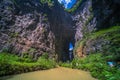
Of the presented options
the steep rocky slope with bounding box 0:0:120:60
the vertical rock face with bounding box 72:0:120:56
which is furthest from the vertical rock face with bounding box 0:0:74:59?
the vertical rock face with bounding box 72:0:120:56

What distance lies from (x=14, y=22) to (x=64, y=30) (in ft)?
49.2

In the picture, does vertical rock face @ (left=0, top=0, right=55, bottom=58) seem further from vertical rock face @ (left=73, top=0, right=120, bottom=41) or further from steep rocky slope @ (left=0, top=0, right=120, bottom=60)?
vertical rock face @ (left=73, top=0, right=120, bottom=41)

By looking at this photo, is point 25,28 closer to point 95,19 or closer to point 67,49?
point 95,19

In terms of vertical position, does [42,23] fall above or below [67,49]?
above

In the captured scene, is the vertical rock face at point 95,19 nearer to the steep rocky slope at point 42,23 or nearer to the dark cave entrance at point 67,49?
the steep rocky slope at point 42,23

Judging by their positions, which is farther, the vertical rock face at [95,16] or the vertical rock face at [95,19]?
the vertical rock face at [95,16]

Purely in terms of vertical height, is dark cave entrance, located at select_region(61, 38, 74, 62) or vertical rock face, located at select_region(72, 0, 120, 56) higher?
vertical rock face, located at select_region(72, 0, 120, 56)

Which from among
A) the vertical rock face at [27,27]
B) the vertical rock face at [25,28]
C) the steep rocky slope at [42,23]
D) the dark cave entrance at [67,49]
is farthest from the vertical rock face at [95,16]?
the vertical rock face at [25,28]

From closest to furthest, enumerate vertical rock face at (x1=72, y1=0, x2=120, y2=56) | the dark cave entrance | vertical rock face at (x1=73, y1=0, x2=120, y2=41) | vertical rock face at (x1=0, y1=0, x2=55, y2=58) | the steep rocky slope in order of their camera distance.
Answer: vertical rock face at (x1=0, y1=0, x2=55, y2=58) < the steep rocky slope < vertical rock face at (x1=72, y1=0, x2=120, y2=56) < vertical rock face at (x1=73, y1=0, x2=120, y2=41) < the dark cave entrance

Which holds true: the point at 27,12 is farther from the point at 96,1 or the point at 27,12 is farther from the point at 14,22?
the point at 96,1

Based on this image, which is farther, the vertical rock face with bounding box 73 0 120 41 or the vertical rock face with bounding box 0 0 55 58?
the vertical rock face with bounding box 73 0 120 41

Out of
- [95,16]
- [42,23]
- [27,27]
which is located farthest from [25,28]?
[95,16]

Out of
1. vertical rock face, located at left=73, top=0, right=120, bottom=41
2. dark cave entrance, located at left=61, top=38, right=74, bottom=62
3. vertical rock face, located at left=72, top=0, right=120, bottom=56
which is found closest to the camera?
vertical rock face, located at left=72, top=0, right=120, bottom=56

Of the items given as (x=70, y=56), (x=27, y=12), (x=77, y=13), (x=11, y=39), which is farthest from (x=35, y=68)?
(x=77, y=13)
